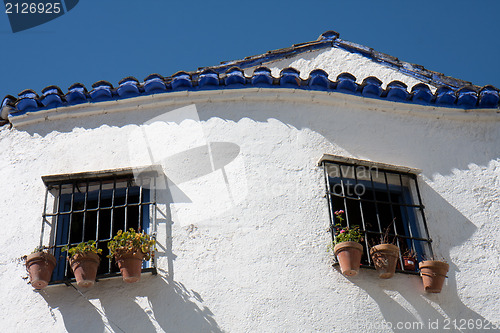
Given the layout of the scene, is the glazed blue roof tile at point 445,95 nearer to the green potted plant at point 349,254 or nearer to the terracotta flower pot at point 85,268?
the green potted plant at point 349,254

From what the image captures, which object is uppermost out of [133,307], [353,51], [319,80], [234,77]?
[353,51]

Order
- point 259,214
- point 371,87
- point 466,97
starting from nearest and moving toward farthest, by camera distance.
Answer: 1. point 259,214
2. point 371,87
3. point 466,97

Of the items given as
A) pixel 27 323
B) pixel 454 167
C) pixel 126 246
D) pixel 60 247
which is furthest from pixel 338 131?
pixel 27 323

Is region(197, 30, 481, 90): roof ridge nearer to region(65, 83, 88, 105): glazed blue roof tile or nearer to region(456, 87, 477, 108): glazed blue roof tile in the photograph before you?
region(456, 87, 477, 108): glazed blue roof tile

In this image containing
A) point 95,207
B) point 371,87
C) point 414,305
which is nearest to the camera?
point 414,305

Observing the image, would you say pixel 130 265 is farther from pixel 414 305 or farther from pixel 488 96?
pixel 488 96

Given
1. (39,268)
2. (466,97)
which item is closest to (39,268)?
(39,268)

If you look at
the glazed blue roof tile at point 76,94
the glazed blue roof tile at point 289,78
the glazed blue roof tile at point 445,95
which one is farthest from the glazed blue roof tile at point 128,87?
the glazed blue roof tile at point 445,95

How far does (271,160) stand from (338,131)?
0.90 m

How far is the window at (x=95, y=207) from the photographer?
23.1 ft

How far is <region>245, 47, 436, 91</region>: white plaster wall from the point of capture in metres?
8.70

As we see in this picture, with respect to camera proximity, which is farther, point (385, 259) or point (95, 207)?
point (95, 207)

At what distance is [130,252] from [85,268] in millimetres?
435

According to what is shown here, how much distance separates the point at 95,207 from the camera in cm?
752
